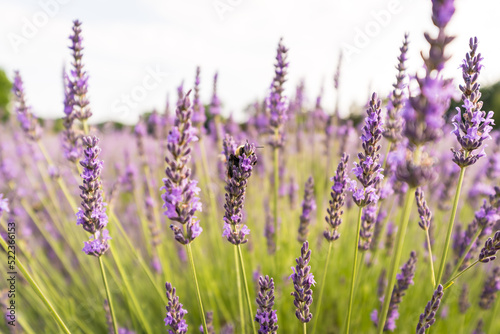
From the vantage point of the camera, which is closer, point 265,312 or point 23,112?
point 265,312

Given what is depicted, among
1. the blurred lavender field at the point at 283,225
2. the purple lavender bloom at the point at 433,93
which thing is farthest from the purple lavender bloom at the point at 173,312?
the purple lavender bloom at the point at 433,93

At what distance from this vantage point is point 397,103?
1942 mm

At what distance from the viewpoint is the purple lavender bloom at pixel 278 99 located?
2.19 m

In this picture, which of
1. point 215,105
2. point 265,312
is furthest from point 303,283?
point 215,105

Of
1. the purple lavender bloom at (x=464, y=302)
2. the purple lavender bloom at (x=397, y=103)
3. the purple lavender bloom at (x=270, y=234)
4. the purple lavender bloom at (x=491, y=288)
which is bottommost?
Answer: the purple lavender bloom at (x=464, y=302)

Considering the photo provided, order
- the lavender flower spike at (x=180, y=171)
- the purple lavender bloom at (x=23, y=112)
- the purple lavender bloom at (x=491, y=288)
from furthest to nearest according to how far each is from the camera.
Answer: the purple lavender bloom at (x=23, y=112) < the purple lavender bloom at (x=491, y=288) < the lavender flower spike at (x=180, y=171)

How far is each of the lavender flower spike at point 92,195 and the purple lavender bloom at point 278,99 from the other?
1222mm

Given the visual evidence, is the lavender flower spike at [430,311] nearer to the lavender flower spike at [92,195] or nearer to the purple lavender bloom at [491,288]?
the purple lavender bloom at [491,288]

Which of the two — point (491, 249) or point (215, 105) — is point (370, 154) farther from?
point (215, 105)

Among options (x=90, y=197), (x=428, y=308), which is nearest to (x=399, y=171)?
(x=428, y=308)

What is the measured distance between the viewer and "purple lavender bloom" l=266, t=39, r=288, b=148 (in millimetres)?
2185

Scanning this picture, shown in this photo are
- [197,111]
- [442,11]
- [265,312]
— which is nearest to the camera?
[442,11]

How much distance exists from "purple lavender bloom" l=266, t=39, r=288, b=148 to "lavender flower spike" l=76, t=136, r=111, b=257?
122cm

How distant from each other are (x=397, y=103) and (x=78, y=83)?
6.48ft
